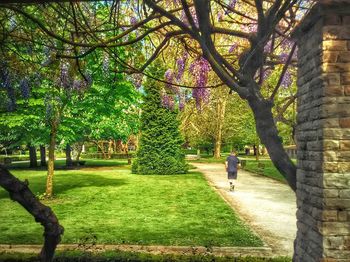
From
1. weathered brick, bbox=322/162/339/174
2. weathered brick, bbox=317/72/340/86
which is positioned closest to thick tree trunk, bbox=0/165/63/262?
weathered brick, bbox=322/162/339/174

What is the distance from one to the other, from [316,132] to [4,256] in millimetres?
6251

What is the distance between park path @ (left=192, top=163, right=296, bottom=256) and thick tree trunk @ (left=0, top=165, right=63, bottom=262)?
5.65 meters

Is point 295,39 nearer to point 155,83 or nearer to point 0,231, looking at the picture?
point 0,231

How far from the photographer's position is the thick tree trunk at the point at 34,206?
4.17 metres

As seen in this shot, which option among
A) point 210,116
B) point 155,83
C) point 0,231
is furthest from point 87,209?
point 210,116

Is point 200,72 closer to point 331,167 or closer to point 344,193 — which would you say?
point 331,167

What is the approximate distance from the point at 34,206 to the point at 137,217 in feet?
28.7

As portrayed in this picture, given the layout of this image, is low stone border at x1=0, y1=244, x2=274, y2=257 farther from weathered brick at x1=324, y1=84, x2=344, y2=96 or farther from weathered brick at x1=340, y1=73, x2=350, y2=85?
weathered brick at x1=340, y1=73, x2=350, y2=85

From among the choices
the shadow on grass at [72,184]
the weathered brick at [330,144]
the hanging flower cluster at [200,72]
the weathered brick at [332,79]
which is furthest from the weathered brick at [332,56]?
the shadow on grass at [72,184]

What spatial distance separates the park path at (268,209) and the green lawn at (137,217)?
44 cm

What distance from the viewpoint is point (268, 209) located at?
14133 millimetres

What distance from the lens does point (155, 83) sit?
26.8 meters

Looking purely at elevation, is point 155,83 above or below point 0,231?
above

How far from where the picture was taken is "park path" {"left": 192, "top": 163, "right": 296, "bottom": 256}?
1003cm
